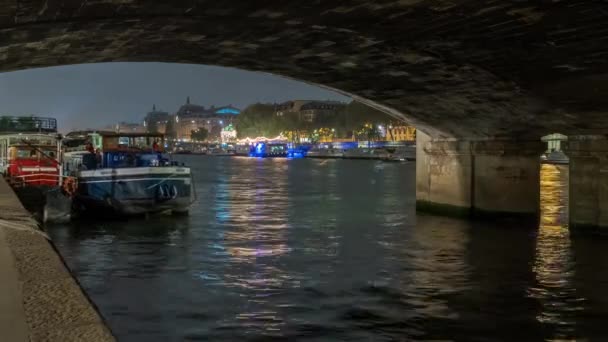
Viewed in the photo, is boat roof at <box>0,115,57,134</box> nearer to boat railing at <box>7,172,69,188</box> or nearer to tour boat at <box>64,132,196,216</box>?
tour boat at <box>64,132,196,216</box>

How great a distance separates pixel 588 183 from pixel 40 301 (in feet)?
71.2

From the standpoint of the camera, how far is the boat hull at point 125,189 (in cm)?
3133

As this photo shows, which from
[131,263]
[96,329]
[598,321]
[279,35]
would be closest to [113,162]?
[131,263]

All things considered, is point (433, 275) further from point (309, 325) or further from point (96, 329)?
point (96, 329)

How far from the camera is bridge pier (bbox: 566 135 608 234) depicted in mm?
24062

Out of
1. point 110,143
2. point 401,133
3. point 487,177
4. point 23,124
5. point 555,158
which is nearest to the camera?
point 487,177

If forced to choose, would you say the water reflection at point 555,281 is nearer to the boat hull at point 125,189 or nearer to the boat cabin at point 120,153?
Result: the boat hull at point 125,189

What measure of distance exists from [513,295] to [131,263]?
10.2m

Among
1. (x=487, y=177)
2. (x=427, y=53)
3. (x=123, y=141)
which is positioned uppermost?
(x=427, y=53)

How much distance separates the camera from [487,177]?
30125 mm

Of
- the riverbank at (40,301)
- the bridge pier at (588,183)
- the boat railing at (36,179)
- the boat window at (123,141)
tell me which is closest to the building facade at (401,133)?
the boat window at (123,141)

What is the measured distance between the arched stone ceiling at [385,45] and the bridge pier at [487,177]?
1613mm

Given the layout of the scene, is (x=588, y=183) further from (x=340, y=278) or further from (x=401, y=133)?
(x=401, y=133)

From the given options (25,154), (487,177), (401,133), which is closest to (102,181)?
(25,154)
